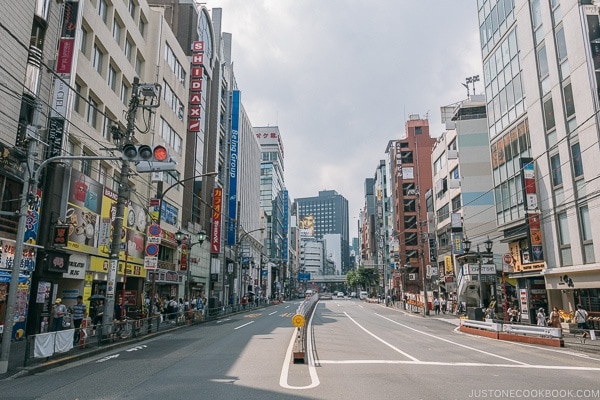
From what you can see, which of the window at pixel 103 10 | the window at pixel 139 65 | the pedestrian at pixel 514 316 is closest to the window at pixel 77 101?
the window at pixel 103 10

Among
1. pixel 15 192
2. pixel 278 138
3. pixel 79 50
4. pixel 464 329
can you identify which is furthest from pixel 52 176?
pixel 278 138

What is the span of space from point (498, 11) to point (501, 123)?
9.65 meters

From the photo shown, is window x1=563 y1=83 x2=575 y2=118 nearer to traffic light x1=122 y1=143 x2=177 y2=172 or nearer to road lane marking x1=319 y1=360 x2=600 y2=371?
road lane marking x1=319 y1=360 x2=600 y2=371

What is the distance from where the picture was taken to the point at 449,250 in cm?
5450

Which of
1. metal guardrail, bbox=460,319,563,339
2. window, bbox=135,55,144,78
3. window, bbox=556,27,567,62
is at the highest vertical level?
window, bbox=135,55,144,78

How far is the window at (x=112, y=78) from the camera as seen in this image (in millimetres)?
27781

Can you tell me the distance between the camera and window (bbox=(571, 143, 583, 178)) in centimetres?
2552

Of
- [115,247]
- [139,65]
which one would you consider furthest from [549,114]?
[139,65]

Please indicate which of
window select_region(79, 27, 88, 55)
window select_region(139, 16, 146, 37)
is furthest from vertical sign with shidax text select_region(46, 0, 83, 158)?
window select_region(139, 16, 146, 37)

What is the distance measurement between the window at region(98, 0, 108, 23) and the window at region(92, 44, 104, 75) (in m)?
2.09

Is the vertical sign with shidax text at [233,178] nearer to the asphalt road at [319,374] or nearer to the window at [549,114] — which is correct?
the window at [549,114]

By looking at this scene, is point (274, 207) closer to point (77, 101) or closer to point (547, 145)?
point (547, 145)

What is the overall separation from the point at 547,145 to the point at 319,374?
2483 centimetres

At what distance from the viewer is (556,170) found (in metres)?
27.9
